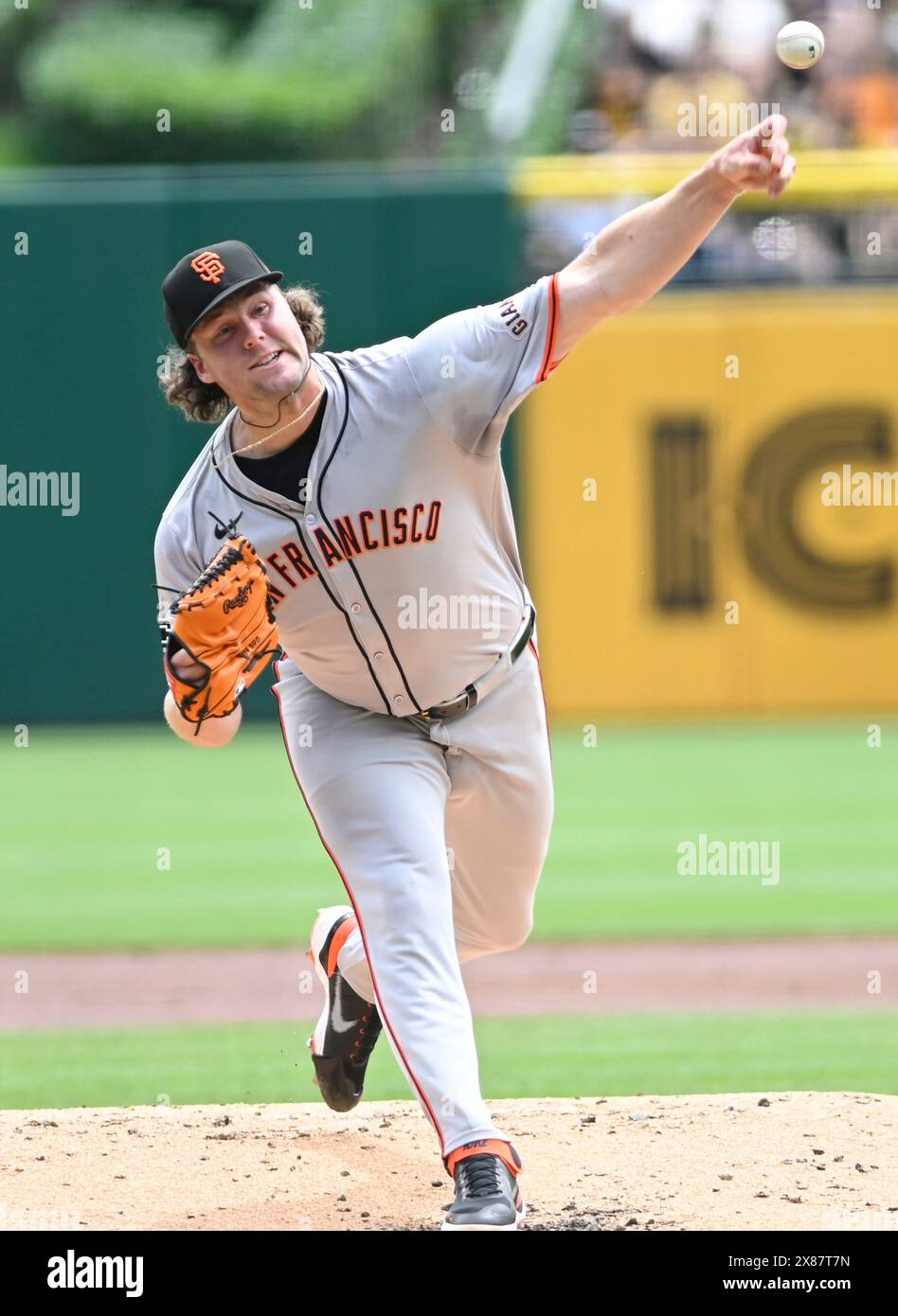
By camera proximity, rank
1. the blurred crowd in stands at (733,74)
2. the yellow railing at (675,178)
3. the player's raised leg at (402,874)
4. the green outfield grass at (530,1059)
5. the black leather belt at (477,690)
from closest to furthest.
→ the player's raised leg at (402,874), the black leather belt at (477,690), the green outfield grass at (530,1059), the yellow railing at (675,178), the blurred crowd in stands at (733,74)

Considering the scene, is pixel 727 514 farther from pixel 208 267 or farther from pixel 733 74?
pixel 208 267

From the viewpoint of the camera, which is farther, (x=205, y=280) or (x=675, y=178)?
(x=675, y=178)

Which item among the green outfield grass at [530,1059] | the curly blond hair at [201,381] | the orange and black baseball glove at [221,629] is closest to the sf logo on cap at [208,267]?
the curly blond hair at [201,381]

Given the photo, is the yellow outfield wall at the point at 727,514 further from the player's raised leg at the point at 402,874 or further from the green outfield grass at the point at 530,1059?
the player's raised leg at the point at 402,874

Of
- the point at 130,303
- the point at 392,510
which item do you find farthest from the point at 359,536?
the point at 130,303

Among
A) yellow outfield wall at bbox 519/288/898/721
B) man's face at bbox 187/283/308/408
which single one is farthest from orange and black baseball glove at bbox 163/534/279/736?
yellow outfield wall at bbox 519/288/898/721

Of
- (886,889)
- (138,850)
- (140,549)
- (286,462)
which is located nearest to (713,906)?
(886,889)
